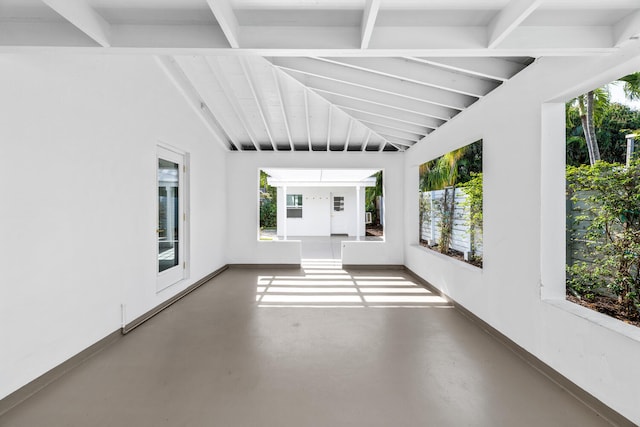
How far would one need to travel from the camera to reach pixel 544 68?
2988 millimetres

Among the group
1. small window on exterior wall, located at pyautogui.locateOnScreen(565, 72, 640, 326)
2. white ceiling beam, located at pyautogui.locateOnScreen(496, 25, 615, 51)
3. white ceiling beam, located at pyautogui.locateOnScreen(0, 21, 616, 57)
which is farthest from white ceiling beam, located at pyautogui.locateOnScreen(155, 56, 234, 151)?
small window on exterior wall, located at pyautogui.locateOnScreen(565, 72, 640, 326)

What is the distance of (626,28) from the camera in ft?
7.11

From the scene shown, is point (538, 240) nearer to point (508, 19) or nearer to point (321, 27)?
point (508, 19)

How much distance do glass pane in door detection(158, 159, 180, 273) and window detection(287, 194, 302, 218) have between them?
1063 cm

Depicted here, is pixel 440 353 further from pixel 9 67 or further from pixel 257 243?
pixel 257 243

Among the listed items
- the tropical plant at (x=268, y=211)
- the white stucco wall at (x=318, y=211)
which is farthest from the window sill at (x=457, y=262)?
the tropical plant at (x=268, y=211)

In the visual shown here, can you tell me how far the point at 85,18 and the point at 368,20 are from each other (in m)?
1.83

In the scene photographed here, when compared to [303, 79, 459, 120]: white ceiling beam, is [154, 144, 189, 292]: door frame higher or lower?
lower

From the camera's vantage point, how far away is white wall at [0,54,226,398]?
98.7 inches

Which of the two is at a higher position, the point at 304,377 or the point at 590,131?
the point at 590,131

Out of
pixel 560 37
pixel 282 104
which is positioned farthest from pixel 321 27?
pixel 282 104

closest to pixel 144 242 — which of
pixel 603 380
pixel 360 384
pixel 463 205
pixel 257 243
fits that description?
pixel 360 384

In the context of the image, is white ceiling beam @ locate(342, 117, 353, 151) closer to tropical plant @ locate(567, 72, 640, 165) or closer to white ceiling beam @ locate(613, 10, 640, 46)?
tropical plant @ locate(567, 72, 640, 165)

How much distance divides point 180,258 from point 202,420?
3.73 meters
